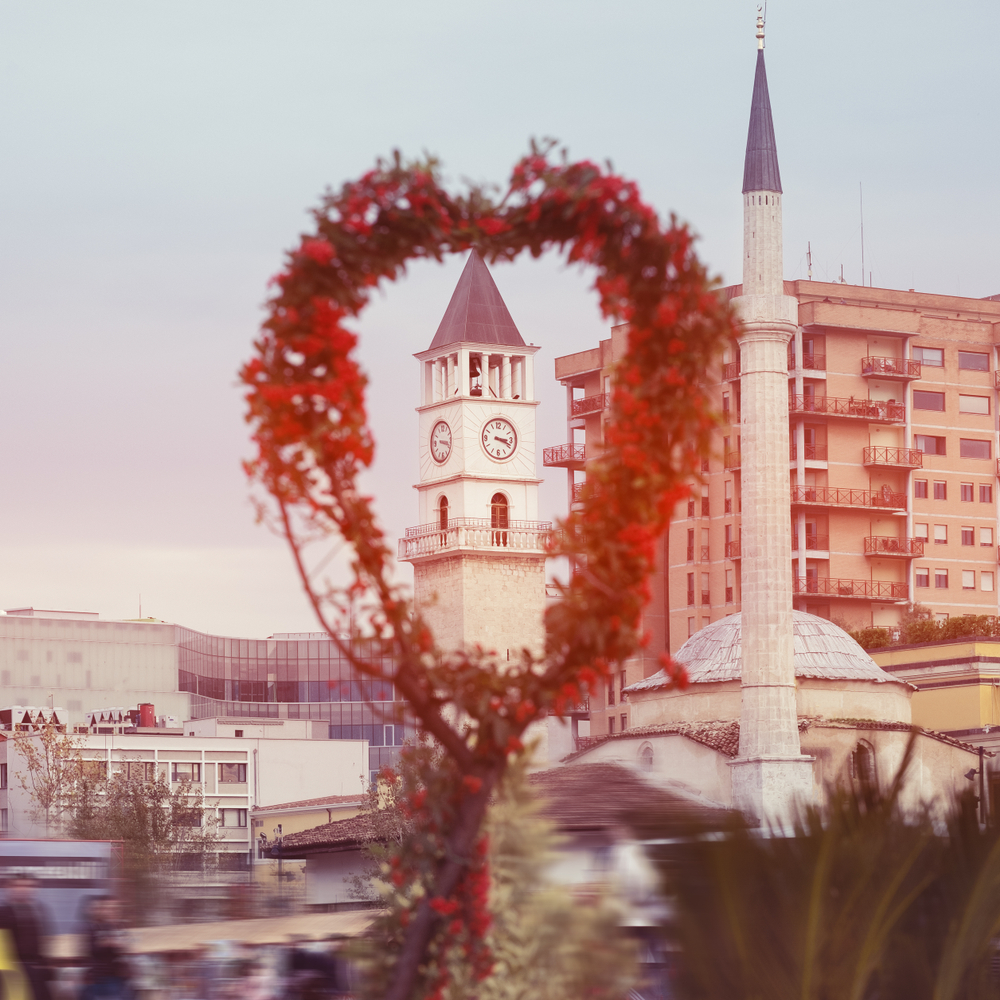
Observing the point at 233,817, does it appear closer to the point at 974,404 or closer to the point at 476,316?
the point at 476,316

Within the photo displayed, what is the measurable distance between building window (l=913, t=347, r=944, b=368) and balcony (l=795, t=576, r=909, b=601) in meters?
10.9

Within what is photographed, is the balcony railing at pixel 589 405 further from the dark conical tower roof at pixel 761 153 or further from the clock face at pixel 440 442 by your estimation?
the dark conical tower roof at pixel 761 153

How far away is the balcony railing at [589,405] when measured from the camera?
90.2 metres

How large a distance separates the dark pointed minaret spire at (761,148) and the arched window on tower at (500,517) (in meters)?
45.9

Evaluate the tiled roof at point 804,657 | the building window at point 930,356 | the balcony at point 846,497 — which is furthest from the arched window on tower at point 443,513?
the tiled roof at point 804,657

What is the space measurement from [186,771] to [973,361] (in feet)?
139

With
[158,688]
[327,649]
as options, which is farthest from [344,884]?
[327,649]

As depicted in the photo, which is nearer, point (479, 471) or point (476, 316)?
point (479, 471)

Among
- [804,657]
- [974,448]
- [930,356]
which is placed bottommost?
[804,657]

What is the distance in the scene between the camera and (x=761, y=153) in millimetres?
46219

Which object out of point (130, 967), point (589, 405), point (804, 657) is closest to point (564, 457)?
point (589, 405)

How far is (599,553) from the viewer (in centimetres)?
809

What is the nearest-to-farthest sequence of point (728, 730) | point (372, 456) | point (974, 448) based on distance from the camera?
point (372, 456), point (728, 730), point (974, 448)

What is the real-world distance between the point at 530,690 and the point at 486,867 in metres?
0.78
